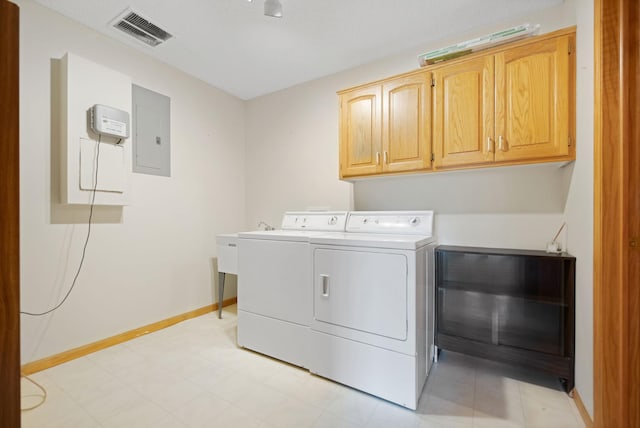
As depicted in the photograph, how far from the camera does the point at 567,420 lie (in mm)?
1388

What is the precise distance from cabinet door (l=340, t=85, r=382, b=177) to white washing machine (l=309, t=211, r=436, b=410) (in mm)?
736

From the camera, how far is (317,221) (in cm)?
252

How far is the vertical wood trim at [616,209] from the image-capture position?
3.59ft

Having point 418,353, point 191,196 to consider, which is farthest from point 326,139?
point 418,353

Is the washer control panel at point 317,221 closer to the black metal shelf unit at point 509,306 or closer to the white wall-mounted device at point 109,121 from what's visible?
the black metal shelf unit at point 509,306

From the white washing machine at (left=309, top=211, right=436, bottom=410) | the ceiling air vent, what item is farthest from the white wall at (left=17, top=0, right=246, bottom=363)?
the white washing machine at (left=309, top=211, right=436, bottom=410)

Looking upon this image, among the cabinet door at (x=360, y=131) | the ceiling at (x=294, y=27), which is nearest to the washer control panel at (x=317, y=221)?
the cabinet door at (x=360, y=131)

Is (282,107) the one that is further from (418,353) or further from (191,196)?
(418,353)

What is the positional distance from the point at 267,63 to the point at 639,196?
268cm

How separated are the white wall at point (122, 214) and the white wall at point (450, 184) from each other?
18.9 inches

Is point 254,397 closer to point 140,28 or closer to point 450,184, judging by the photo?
point 450,184

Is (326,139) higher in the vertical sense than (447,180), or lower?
higher

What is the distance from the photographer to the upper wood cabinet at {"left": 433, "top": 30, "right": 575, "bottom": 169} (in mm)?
1544
